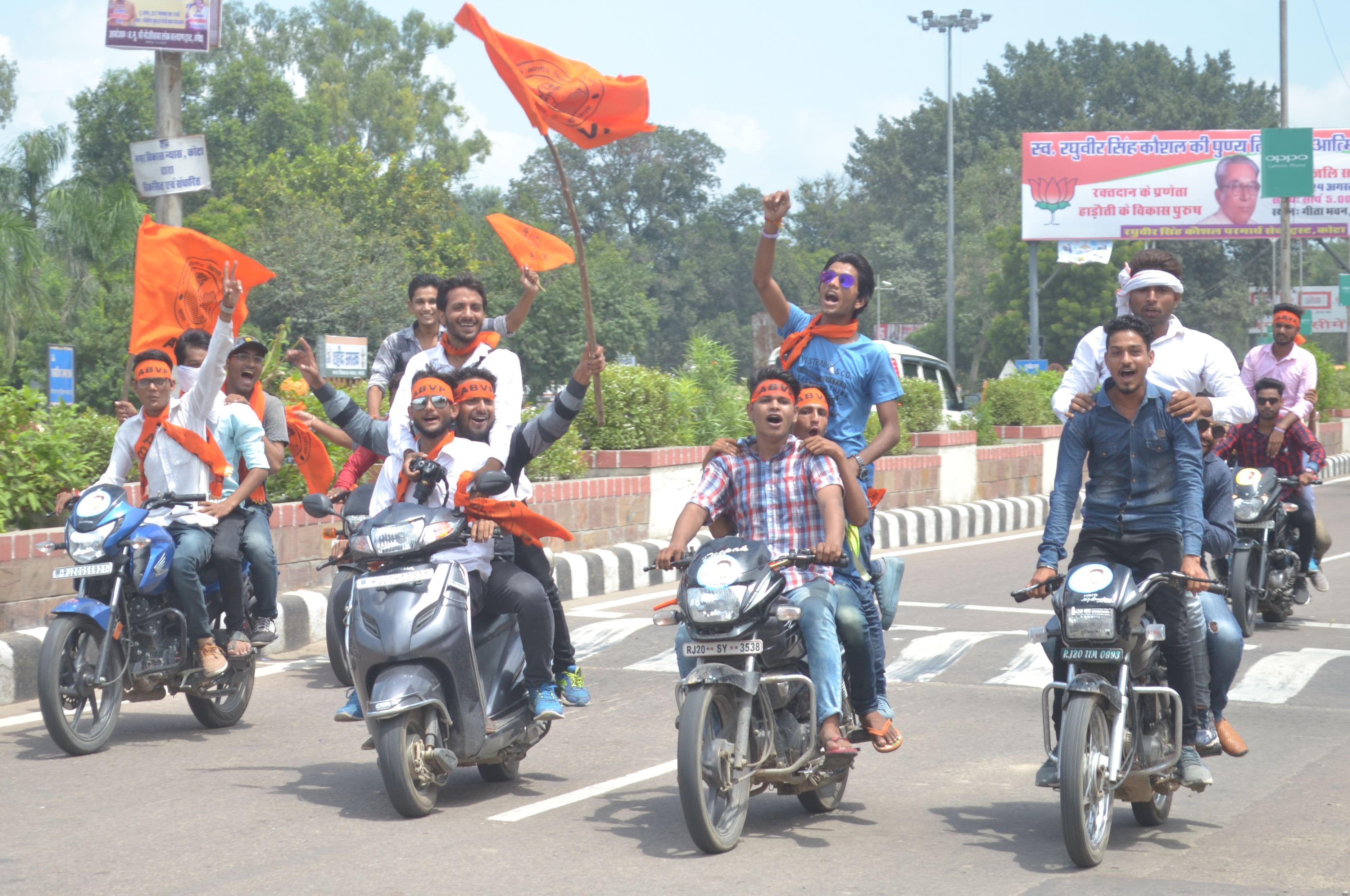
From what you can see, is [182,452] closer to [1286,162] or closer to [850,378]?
[850,378]

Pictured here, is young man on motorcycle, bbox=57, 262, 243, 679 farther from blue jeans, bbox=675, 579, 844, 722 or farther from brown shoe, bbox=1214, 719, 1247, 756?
brown shoe, bbox=1214, 719, 1247, 756

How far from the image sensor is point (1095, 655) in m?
4.97

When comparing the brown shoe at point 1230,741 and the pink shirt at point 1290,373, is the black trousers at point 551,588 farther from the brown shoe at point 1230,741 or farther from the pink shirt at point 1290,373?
the pink shirt at point 1290,373

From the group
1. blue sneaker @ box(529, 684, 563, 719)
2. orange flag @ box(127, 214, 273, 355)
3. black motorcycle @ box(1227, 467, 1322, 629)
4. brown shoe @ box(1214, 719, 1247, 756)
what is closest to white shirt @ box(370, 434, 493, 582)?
blue sneaker @ box(529, 684, 563, 719)

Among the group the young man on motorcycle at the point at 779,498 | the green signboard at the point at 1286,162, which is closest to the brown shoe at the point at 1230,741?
the young man on motorcycle at the point at 779,498

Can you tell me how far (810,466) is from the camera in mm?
5488

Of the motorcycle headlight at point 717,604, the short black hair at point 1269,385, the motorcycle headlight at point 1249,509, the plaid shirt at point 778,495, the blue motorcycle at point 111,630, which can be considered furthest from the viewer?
the short black hair at point 1269,385

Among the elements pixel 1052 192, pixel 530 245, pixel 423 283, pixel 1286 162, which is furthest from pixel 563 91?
pixel 1052 192

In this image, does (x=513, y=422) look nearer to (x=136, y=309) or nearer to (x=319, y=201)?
(x=136, y=309)

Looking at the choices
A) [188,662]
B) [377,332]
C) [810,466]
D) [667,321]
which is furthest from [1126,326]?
[667,321]

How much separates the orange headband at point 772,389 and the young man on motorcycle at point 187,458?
2.62 m

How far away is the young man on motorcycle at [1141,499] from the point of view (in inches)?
207

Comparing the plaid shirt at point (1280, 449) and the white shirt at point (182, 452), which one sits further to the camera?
the plaid shirt at point (1280, 449)

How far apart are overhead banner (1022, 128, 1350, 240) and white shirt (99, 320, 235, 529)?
44721mm
